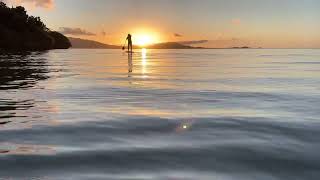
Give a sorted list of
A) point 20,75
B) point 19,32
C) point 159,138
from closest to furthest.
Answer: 1. point 159,138
2. point 20,75
3. point 19,32

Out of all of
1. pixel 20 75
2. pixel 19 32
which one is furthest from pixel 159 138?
pixel 19 32

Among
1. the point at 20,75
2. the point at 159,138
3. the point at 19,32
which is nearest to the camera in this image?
the point at 159,138

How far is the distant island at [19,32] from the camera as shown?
395 ft

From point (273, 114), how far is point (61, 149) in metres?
6.02

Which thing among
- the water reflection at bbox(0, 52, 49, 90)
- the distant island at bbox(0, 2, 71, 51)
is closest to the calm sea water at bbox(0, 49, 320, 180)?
the water reflection at bbox(0, 52, 49, 90)

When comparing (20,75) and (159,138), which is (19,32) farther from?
(159,138)

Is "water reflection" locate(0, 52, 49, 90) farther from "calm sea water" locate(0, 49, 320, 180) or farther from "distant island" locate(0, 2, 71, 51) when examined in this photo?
"distant island" locate(0, 2, 71, 51)

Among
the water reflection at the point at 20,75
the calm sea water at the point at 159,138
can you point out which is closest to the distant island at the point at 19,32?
the water reflection at the point at 20,75

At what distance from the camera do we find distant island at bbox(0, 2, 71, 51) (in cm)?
12034

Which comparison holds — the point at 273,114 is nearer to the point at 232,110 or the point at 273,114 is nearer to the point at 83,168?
the point at 232,110

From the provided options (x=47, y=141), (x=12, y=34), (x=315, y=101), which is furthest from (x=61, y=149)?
(x=12, y=34)

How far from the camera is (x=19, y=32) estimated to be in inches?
5064

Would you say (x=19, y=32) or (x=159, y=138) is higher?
(x=19, y=32)

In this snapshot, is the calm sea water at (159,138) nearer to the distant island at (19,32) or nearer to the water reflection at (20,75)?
the water reflection at (20,75)
